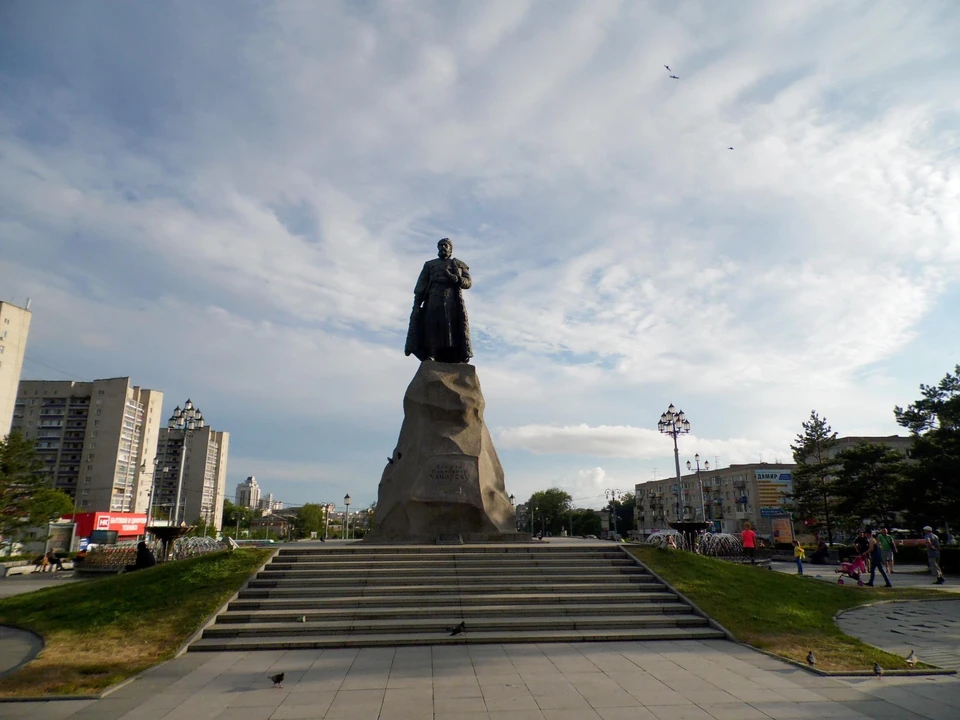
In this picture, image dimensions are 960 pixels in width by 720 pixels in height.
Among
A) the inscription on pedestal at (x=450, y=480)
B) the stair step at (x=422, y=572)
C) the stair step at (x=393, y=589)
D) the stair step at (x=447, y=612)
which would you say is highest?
the inscription on pedestal at (x=450, y=480)

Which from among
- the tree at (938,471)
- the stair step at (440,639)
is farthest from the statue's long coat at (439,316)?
the tree at (938,471)

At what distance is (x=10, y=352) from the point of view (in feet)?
181

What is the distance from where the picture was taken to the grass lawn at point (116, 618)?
747 centimetres

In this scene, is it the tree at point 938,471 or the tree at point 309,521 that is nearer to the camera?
the tree at point 938,471

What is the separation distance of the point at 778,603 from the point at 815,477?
111 ft

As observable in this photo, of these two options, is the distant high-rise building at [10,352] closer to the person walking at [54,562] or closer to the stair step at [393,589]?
the person walking at [54,562]

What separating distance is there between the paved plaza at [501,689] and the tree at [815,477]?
33.7 meters

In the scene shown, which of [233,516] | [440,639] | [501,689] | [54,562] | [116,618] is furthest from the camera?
[233,516]

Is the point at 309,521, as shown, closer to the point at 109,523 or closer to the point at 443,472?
the point at 109,523

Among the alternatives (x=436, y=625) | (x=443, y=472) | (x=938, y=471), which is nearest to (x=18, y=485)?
(x=443, y=472)

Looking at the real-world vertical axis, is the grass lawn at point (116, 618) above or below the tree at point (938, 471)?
below

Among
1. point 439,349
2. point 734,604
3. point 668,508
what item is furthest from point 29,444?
point 668,508

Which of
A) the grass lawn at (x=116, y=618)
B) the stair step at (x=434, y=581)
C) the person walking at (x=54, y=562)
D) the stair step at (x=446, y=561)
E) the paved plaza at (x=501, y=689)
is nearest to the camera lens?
the paved plaza at (x=501, y=689)

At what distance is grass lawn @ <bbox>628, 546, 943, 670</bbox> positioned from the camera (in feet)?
28.3
